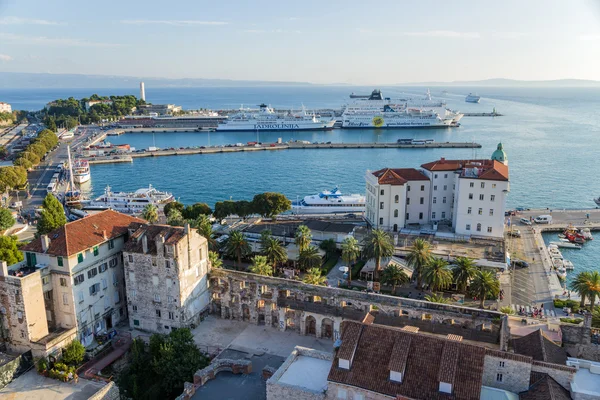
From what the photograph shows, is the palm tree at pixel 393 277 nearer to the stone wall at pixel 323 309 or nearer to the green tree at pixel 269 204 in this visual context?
the stone wall at pixel 323 309

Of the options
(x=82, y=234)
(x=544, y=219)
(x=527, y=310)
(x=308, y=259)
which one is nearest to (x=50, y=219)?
(x=82, y=234)

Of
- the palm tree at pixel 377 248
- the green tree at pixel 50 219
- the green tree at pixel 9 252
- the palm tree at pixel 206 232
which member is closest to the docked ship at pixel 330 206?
the palm tree at pixel 206 232

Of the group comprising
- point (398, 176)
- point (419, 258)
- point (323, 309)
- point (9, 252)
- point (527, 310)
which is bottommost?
point (527, 310)

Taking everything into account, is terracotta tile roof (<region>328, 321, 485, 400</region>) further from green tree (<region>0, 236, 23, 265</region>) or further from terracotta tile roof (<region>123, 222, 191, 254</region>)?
green tree (<region>0, 236, 23, 265</region>)

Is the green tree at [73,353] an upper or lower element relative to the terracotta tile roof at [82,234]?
lower

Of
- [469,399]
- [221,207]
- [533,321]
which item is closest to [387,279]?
[533,321]

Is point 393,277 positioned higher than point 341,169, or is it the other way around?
point 393,277

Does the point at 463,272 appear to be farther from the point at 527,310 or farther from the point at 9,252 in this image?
the point at 9,252
